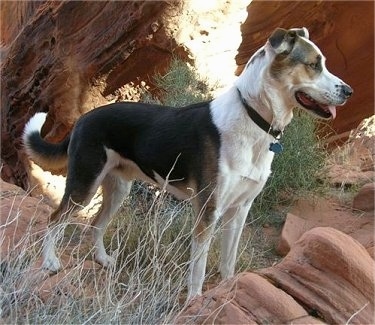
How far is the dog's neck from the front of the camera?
4.97 m

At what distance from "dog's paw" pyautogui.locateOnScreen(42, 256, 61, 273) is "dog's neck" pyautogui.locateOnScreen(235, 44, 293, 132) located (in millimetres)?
1799

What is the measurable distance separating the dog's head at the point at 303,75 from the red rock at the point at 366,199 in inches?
79.5

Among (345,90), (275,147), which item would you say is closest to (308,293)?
(275,147)

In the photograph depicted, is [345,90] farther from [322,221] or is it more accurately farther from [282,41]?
[322,221]

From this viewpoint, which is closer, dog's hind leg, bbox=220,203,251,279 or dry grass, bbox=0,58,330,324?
dry grass, bbox=0,58,330,324

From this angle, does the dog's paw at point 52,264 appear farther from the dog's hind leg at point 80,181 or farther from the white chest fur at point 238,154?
the white chest fur at point 238,154

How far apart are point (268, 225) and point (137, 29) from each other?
3.52 meters

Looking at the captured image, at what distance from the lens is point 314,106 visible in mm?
4977

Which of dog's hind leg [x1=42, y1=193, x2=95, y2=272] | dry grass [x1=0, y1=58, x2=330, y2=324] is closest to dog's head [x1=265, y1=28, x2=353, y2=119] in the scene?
dry grass [x1=0, y1=58, x2=330, y2=324]

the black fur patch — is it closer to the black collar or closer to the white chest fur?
the white chest fur

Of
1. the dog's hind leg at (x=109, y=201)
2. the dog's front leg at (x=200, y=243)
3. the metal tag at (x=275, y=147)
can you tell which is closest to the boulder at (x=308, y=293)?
the dog's front leg at (x=200, y=243)

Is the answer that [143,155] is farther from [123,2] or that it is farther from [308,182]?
[123,2]

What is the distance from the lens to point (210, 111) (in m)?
5.12

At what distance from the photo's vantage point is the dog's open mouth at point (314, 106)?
496 centimetres
